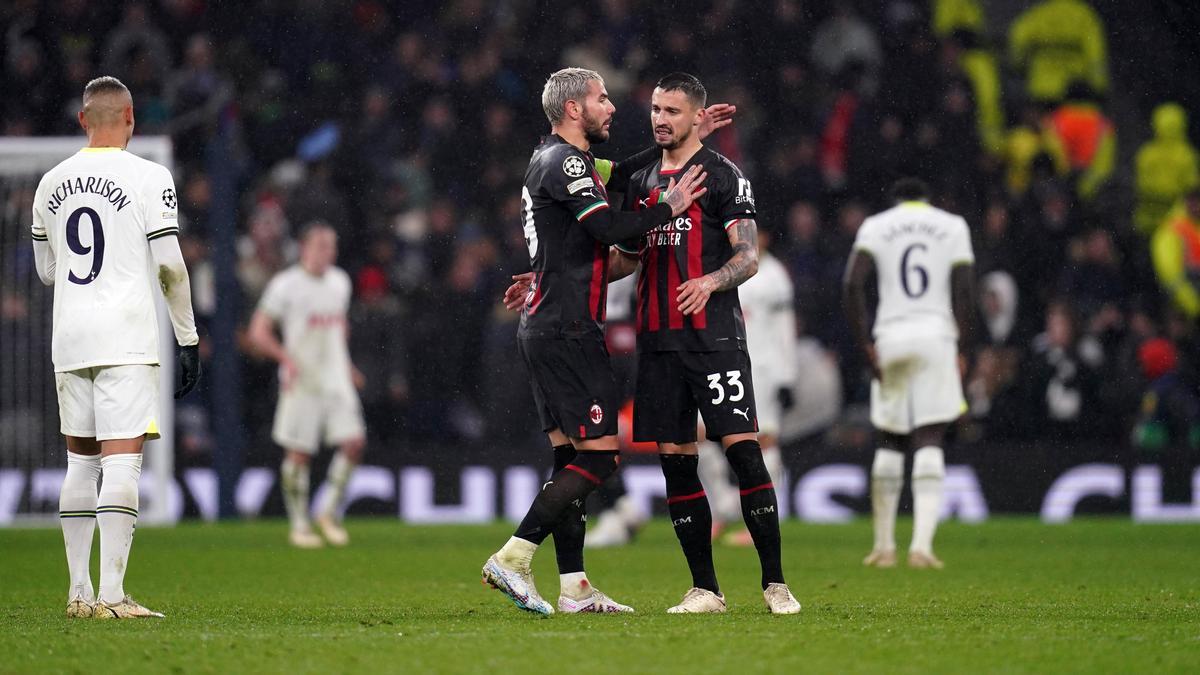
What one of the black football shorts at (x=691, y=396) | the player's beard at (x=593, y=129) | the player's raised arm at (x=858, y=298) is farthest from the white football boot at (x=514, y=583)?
the player's raised arm at (x=858, y=298)

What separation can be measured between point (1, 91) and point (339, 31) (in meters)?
3.42

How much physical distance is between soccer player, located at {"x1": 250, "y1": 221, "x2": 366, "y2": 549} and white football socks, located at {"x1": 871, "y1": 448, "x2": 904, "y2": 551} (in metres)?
4.49

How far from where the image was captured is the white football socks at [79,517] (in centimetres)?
700

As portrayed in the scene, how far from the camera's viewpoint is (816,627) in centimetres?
632

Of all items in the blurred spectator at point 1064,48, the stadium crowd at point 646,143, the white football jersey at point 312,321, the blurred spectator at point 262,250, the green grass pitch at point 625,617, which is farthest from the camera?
the blurred spectator at point 1064,48

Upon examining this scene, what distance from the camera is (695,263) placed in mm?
6973

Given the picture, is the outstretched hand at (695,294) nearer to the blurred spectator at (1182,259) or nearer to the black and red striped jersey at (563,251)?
the black and red striped jersey at (563,251)

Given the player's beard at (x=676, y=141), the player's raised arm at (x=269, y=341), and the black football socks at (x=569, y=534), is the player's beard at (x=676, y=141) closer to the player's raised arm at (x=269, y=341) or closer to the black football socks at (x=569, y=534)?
the black football socks at (x=569, y=534)

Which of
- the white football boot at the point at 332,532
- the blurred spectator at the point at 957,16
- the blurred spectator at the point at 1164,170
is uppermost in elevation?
the blurred spectator at the point at 957,16

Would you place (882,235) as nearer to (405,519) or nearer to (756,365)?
(756,365)

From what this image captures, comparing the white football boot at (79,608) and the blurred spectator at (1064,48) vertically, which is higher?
the blurred spectator at (1064,48)

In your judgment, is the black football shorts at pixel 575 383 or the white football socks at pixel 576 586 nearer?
the black football shorts at pixel 575 383

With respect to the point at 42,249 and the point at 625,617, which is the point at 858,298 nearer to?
the point at 625,617

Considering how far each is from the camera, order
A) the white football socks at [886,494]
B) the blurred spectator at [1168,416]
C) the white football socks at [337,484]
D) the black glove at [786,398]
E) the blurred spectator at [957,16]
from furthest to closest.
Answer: the blurred spectator at [957,16] → the blurred spectator at [1168,416] → the black glove at [786,398] → the white football socks at [337,484] → the white football socks at [886,494]
